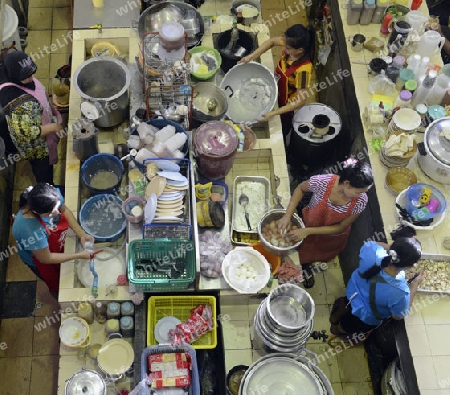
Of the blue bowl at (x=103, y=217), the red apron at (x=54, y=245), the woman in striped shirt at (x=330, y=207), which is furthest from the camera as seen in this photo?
the blue bowl at (x=103, y=217)

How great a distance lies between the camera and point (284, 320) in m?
4.09

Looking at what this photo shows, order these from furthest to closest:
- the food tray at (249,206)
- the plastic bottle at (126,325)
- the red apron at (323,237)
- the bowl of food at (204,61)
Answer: the bowl of food at (204,61)
the food tray at (249,206)
the red apron at (323,237)
the plastic bottle at (126,325)

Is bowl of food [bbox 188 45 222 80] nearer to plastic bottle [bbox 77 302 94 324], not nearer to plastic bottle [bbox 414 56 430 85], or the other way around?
plastic bottle [bbox 414 56 430 85]

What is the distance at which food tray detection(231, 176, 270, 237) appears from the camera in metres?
4.74

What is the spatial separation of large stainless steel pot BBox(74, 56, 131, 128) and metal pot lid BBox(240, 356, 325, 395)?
2.52 m

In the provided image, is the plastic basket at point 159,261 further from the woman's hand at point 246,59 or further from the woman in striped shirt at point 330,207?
the woman's hand at point 246,59

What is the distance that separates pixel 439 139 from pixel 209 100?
80.8 inches

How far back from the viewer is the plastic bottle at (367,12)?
575 centimetres

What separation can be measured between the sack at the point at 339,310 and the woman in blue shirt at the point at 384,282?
332mm

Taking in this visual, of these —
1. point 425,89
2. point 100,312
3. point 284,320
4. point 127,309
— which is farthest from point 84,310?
point 425,89

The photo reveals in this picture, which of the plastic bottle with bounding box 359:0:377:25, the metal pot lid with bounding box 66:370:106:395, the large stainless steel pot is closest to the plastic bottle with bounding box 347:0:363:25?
the plastic bottle with bounding box 359:0:377:25

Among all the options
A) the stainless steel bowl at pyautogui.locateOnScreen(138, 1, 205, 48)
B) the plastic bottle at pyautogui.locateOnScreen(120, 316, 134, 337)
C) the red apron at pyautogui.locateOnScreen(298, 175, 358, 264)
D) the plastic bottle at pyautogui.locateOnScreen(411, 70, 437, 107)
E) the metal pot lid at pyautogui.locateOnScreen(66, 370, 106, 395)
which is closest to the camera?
the metal pot lid at pyautogui.locateOnScreen(66, 370, 106, 395)

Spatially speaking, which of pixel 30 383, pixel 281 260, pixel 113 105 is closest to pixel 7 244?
pixel 30 383

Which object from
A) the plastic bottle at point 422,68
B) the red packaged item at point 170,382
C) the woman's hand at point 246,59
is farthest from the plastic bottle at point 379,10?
the red packaged item at point 170,382
